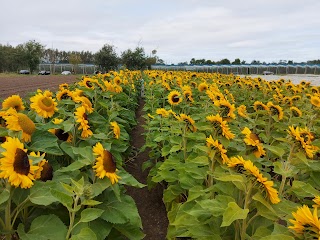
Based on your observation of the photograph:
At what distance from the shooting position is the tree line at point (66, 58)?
25000mm

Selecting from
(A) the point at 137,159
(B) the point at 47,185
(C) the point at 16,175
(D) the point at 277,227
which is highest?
(C) the point at 16,175

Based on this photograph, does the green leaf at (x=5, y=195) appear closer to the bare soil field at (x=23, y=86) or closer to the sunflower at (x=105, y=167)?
the sunflower at (x=105, y=167)

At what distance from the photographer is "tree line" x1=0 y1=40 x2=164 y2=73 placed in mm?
25000

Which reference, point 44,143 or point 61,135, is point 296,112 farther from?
point 44,143

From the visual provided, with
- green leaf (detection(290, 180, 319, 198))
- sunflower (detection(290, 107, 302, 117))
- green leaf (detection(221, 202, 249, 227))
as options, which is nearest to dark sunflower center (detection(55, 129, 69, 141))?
green leaf (detection(221, 202, 249, 227))

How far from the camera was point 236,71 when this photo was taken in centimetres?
5009

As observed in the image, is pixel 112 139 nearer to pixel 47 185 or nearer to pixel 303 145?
pixel 47 185

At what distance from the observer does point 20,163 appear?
135cm

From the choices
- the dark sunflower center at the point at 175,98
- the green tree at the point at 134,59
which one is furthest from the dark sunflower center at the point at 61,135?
the green tree at the point at 134,59

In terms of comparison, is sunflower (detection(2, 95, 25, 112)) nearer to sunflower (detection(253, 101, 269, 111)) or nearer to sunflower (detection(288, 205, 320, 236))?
sunflower (detection(288, 205, 320, 236))

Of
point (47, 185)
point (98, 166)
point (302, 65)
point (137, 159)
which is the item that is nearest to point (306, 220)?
point (98, 166)

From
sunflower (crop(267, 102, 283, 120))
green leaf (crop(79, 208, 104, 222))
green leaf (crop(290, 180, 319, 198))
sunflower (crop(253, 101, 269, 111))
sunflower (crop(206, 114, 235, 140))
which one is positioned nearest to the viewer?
green leaf (crop(79, 208, 104, 222))

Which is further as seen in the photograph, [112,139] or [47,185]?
[112,139]

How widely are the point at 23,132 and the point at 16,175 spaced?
63 cm
